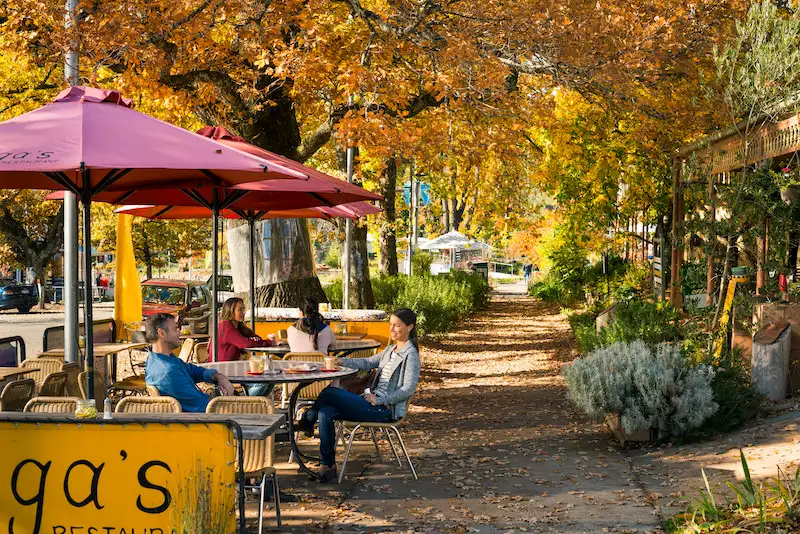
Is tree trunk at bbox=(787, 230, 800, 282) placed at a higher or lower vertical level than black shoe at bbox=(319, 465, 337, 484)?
higher

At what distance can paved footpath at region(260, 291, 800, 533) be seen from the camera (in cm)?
721

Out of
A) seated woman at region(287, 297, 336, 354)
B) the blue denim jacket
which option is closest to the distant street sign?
seated woman at region(287, 297, 336, 354)

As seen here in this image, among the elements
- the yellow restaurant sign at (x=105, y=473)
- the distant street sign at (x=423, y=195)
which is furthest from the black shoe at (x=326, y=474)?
the distant street sign at (x=423, y=195)

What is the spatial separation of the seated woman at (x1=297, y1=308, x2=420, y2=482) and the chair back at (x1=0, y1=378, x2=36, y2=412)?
87.2 inches

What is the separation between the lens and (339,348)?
38.5 feet

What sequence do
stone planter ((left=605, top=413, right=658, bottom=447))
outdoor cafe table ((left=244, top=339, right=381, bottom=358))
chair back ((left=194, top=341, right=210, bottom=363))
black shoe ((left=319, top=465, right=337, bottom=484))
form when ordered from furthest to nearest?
1. chair back ((left=194, top=341, right=210, bottom=363))
2. outdoor cafe table ((left=244, top=339, right=381, bottom=358))
3. stone planter ((left=605, top=413, right=658, bottom=447))
4. black shoe ((left=319, top=465, right=337, bottom=484))

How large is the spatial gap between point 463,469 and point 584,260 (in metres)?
21.0

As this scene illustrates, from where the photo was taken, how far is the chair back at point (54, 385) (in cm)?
830

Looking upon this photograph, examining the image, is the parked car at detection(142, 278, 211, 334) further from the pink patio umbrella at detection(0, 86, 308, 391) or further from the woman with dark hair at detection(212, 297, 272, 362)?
the pink patio umbrella at detection(0, 86, 308, 391)

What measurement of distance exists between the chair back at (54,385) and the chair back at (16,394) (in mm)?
217

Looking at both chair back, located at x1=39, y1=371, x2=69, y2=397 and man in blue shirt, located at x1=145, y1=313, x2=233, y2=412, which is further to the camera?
chair back, located at x1=39, y1=371, x2=69, y2=397

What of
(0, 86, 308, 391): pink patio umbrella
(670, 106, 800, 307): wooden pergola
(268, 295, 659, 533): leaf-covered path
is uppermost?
(670, 106, 800, 307): wooden pergola

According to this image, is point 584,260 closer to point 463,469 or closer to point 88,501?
point 463,469

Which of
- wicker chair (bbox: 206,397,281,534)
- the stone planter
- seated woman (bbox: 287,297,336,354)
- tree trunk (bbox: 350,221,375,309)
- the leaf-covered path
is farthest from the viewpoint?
tree trunk (bbox: 350,221,375,309)
